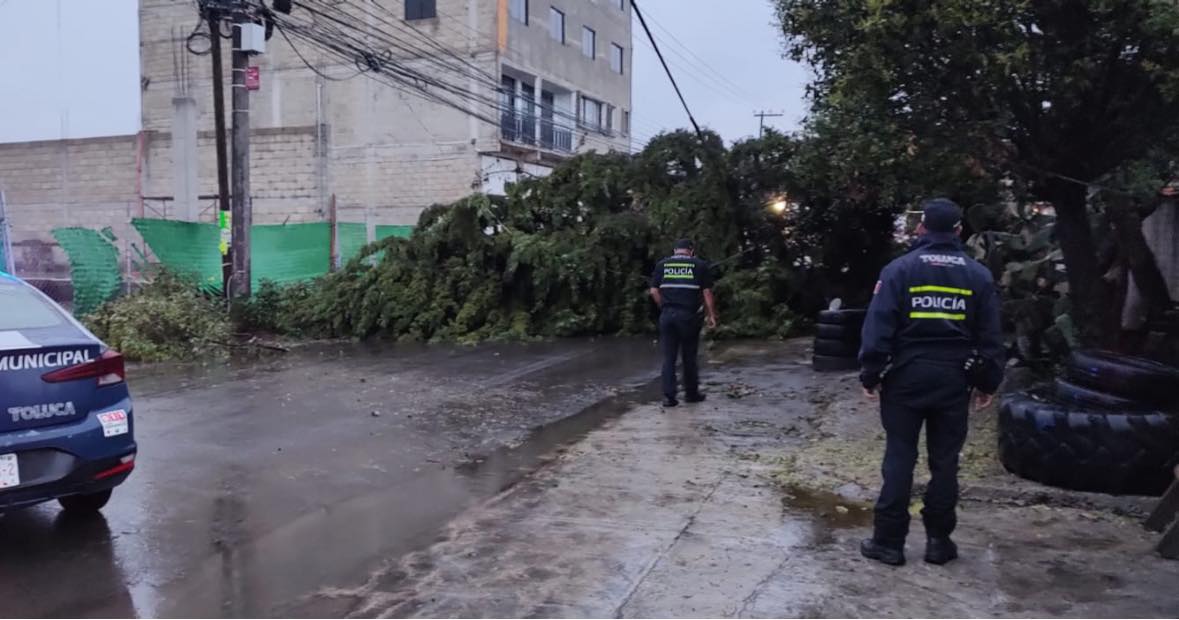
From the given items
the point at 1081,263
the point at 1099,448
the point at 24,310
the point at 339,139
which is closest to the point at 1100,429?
the point at 1099,448

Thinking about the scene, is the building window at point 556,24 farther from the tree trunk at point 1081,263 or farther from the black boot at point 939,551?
the black boot at point 939,551

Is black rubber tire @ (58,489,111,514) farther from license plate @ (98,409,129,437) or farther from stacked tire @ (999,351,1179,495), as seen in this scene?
stacked tire @ (999,351,1179,495)

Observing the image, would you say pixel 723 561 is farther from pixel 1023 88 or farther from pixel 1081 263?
pixel 1081 263

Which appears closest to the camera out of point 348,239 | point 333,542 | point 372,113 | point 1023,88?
→ point 333,542

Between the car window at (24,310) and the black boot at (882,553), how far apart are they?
15.1 feet

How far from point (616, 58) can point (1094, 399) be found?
38.2 metres

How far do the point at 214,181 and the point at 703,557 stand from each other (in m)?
32.5

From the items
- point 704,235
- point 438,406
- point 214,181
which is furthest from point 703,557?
point 214,181

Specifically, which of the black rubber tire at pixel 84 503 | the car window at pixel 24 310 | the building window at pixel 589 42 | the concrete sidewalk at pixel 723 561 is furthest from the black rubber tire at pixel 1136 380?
the building window at pixel 589 42

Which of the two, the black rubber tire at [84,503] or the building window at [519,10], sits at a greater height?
the building window at [519,10]

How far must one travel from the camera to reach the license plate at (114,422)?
199 inches

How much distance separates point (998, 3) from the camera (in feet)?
17.7

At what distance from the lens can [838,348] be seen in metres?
10.4

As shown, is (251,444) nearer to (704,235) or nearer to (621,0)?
(704,235)
